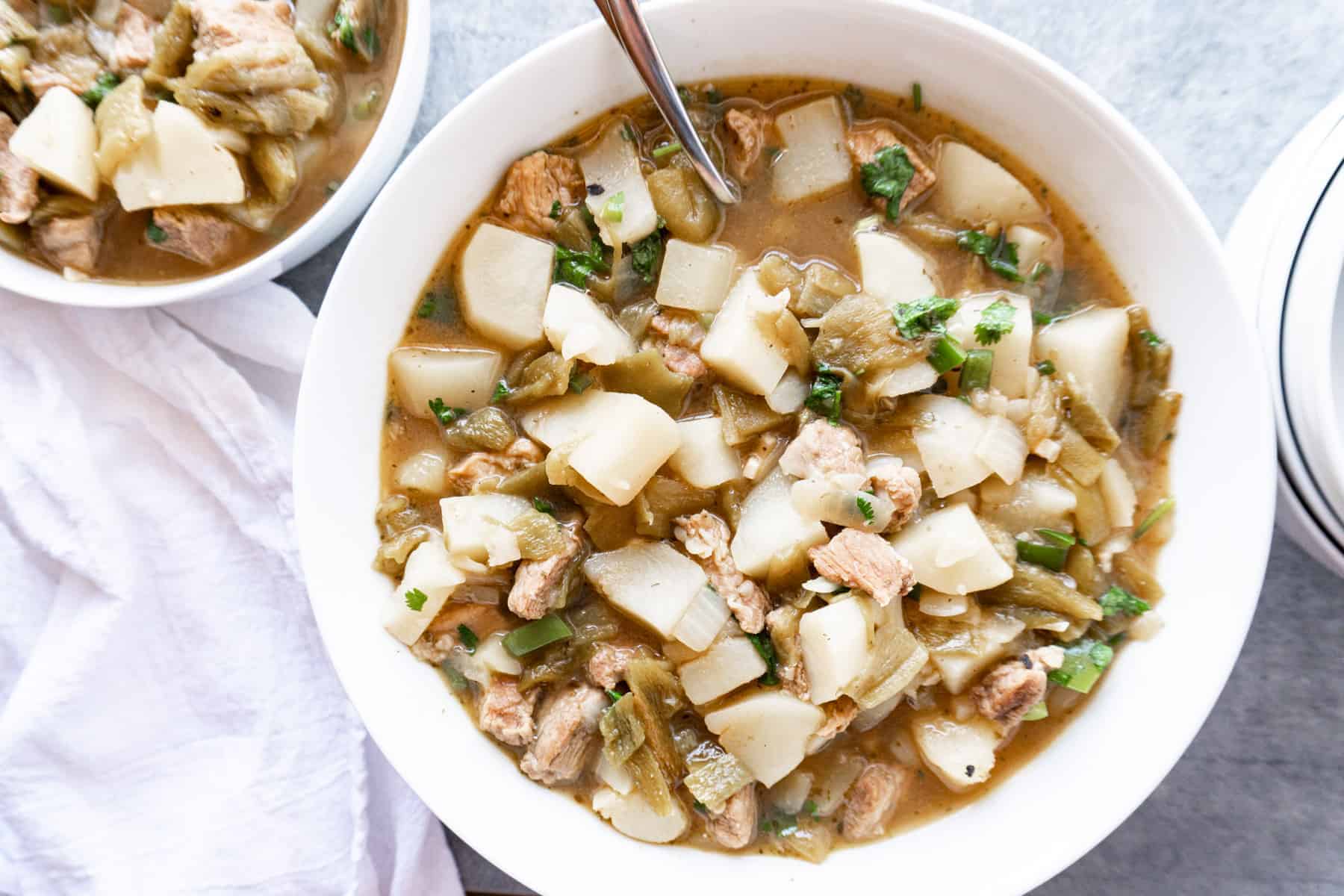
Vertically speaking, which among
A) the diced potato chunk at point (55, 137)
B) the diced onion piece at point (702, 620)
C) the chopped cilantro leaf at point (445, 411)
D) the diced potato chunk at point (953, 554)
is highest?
the diced potato chunk at point (55, 137)

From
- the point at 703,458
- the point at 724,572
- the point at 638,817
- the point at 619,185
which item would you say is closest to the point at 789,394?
the point at 703,458

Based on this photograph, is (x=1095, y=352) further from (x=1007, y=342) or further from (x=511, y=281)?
(x=511, y=281)

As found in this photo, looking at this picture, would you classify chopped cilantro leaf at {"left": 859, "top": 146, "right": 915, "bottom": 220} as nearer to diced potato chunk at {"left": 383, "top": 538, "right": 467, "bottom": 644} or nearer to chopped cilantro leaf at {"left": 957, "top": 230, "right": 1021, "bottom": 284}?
chopped cilantro leaf at {"left": 957, "top": 230, "right": 1021, "bottom": 284}

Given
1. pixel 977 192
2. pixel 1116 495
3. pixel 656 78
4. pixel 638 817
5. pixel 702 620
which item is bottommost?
pixel 638 817

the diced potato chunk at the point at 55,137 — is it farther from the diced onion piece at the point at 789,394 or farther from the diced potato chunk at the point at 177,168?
the diced onion piece at the point at 789,394

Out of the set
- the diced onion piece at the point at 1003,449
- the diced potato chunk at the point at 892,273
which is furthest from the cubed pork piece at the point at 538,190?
the diced onion piece at the point at 1003,449

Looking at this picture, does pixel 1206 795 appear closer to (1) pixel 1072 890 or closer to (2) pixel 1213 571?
(1) pixel 1072 890

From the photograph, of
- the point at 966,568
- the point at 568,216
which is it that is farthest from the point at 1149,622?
the point at 568,216
